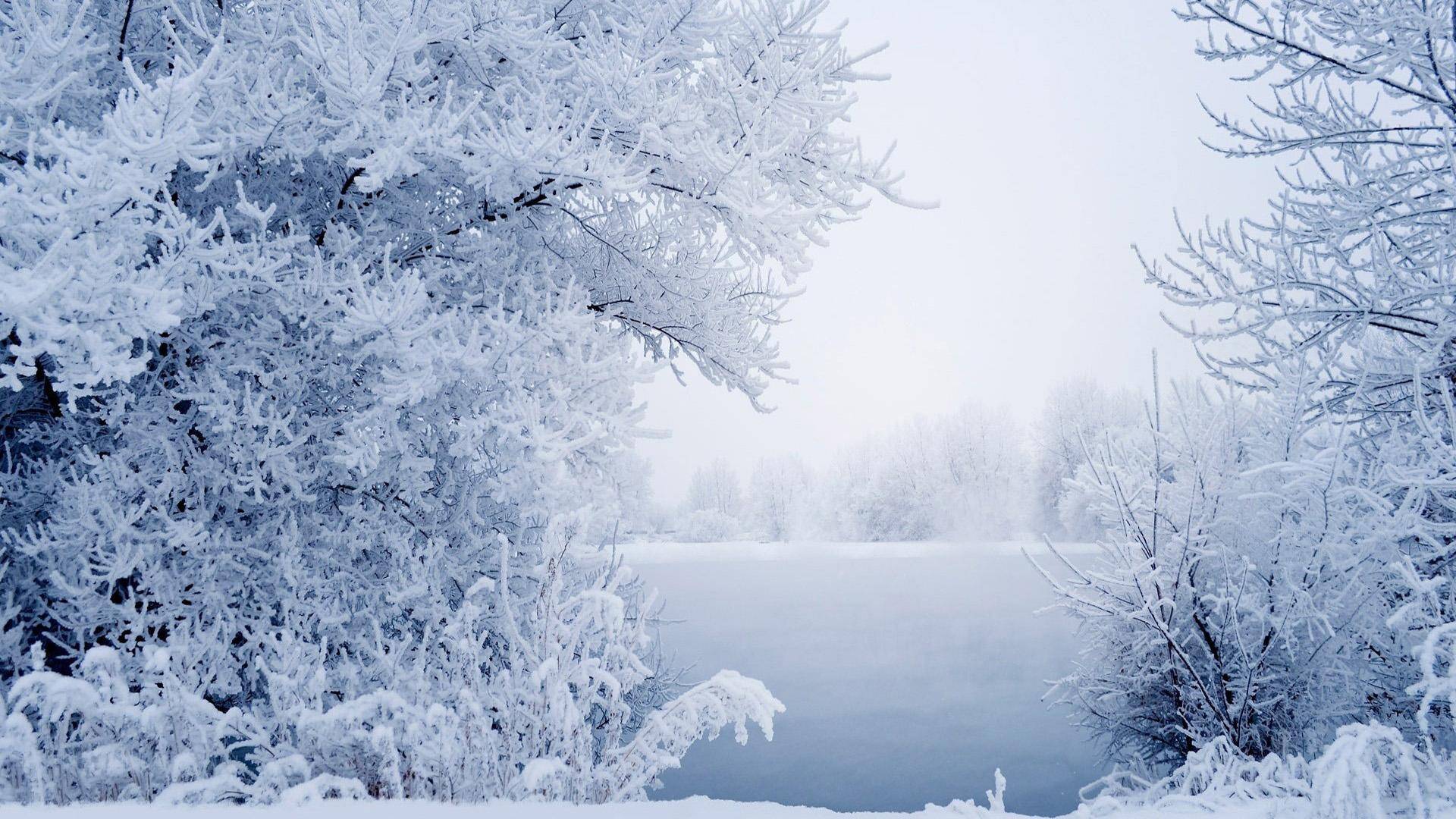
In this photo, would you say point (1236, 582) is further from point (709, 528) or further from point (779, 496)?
point (779, 496)

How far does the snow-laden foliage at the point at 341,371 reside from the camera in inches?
97.3

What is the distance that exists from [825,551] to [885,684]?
905 inches

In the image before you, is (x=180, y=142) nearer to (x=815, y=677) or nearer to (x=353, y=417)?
(x=353, y=417)

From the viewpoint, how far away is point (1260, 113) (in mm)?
4762

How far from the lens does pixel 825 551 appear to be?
119 feet

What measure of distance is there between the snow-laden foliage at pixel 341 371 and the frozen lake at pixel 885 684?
121 inches

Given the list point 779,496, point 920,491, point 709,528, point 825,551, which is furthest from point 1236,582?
point 779,496

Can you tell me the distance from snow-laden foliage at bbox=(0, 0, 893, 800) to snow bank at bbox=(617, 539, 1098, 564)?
2664cm

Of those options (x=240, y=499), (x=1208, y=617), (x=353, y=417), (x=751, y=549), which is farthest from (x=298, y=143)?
(x=751, y=549)

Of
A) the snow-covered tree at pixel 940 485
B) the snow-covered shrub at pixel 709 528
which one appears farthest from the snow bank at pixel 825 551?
the snow-covered shrub at pixel 709 528

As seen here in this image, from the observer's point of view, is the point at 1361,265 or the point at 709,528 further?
the point at 709,528

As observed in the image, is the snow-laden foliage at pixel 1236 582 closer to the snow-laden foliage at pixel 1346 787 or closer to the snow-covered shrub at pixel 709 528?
the snow-laden foliage at pixel 1346 787

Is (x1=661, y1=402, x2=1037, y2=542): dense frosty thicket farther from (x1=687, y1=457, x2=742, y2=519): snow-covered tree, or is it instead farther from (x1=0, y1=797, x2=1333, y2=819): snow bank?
(x1=0, y1=797, x2=1333, y2=819): snow bank

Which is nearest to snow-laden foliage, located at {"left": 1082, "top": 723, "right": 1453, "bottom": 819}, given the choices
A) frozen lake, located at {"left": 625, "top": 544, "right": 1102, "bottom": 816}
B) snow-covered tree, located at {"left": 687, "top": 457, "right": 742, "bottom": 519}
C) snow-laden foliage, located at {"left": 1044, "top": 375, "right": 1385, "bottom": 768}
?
snow-laden foliage, located at {"left": 1044, "top": 375, "right": 1385, "bottom": 768}
